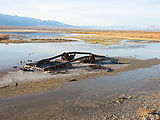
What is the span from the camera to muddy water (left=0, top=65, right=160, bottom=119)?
25.8 ft

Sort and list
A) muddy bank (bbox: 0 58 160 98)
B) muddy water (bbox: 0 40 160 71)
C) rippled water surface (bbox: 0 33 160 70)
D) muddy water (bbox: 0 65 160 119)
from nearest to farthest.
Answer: muddy water (bbox: 0 65 160 119)
muddy bank (bbox: 0 58 160 98)
muddy water (bbox: 0 40 160 71)
rippled water surface (bbox: 0 33 160 70)

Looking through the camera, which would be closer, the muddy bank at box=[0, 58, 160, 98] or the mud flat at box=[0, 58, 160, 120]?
the mud flat at box=[0, 58, 160, 120]

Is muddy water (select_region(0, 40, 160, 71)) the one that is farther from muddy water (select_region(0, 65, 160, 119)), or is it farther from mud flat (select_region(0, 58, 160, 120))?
muddy water (select_region(0, 65, 160, 119))

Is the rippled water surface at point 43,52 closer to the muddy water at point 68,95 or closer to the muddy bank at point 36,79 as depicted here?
the muddy bank at point 36,79

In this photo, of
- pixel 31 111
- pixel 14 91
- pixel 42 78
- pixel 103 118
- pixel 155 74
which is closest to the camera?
pixel 103 118

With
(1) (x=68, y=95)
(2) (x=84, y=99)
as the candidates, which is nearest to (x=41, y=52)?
(1) (x=68, y=95)

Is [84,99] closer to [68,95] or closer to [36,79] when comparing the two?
[68,95]

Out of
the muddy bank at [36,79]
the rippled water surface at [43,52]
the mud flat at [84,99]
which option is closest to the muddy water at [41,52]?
the rippled water surface at [43,52]

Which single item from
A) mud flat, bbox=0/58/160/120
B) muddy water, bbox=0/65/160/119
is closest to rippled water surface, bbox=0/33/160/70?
mud flat, bbox=0/58/160/120

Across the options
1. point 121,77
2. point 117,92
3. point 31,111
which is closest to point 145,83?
point 121,77

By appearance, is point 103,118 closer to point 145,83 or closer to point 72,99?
point 72,99

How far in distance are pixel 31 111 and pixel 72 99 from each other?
2.18 m

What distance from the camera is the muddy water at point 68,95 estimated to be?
7.88m

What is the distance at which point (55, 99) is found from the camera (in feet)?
29.9
